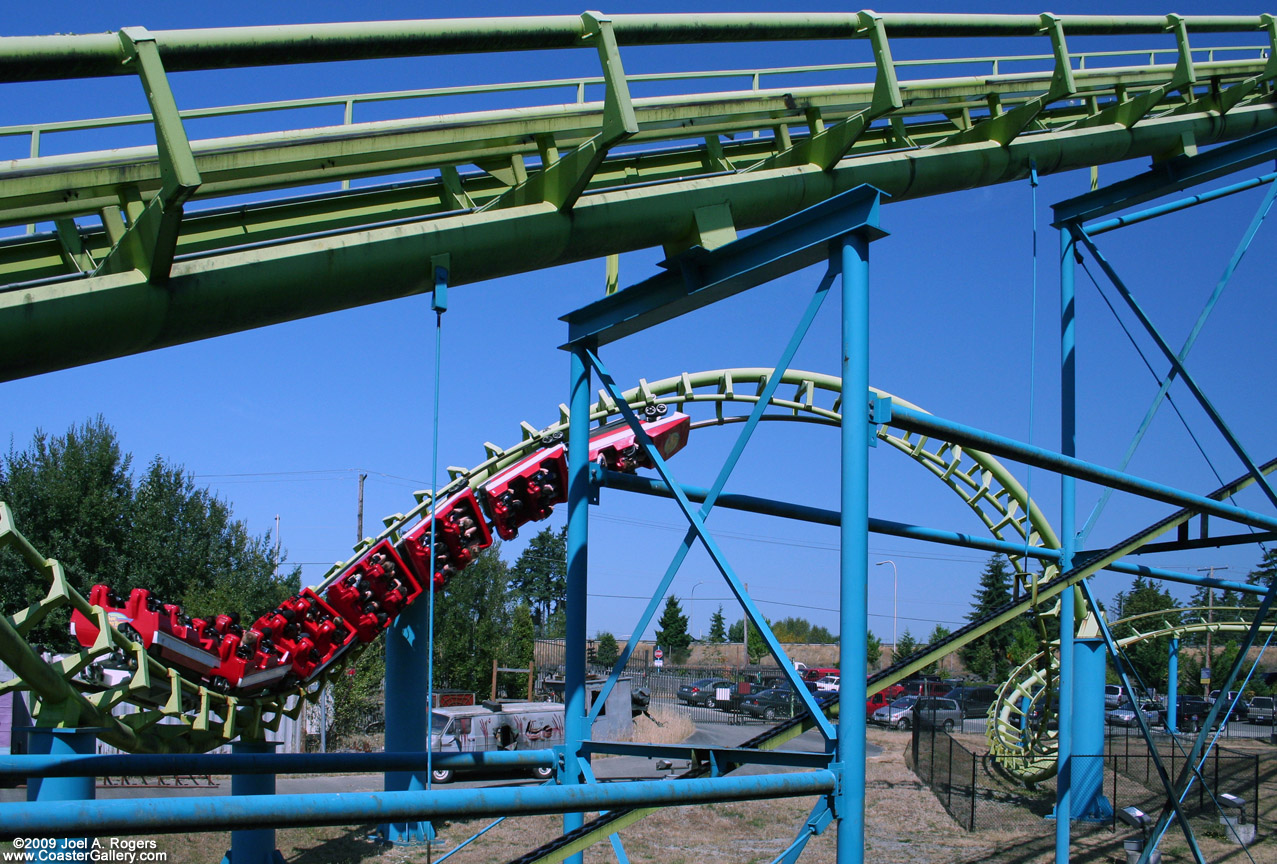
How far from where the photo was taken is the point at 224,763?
15.3 ft

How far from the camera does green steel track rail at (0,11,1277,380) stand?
3.45 meters

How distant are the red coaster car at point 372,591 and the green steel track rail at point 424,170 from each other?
9.23 m

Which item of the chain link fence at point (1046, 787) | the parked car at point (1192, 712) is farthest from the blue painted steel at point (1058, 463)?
the parked car at point (1192, 712)

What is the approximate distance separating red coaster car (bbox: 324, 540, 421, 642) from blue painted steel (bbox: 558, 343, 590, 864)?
26.5 ft

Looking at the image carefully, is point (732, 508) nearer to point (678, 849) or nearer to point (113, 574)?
point (678, 849)

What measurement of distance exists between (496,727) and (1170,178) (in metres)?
17.0

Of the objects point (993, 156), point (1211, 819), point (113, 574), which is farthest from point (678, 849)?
point (113, 574)

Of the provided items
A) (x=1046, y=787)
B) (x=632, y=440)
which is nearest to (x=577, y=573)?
(x=632, y=440)

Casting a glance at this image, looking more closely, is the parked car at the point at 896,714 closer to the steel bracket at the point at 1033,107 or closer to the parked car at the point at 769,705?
the parked car at the point at 769,705

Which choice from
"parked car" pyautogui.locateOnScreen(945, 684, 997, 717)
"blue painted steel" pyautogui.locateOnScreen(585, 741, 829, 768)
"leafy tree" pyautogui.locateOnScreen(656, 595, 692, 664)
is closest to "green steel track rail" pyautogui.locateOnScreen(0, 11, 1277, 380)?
"blue painted steel" pyautogui.locateOnScreen(585, 741, 829, 768)

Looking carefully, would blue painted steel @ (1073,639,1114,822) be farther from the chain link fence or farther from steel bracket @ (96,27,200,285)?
steel bracket @ (96,27,200,285)

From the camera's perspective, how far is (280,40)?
352cm

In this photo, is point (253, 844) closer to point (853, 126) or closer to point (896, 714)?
point (853, 126)

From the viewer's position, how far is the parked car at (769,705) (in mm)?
34688
